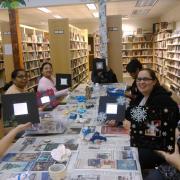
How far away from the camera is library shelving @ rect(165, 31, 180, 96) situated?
7398mm

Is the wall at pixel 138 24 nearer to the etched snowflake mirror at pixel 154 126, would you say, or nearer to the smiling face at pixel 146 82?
the smiling face at pixel 146 82

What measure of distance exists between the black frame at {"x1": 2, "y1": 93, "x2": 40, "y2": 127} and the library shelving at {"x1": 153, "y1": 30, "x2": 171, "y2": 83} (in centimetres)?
753

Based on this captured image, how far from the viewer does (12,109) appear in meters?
1.98

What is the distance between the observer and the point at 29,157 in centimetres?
163

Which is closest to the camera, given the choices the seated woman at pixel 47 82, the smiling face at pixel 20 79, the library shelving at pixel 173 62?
the smiling face at pixel 20 79

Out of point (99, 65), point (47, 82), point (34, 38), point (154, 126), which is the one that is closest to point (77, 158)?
point (154, 126)

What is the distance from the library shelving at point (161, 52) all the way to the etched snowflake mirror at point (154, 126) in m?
7.70

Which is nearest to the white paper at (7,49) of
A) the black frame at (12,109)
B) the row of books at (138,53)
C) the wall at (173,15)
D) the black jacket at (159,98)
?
the black frame at (12,109)

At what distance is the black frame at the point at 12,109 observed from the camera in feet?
6.42

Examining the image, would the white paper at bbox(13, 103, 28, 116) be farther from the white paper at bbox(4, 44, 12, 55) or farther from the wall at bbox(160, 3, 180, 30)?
the wall at bbox(160, 3, 180, 30)

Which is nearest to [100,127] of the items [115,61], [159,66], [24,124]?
[24,124]

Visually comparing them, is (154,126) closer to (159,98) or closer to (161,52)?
(159,98)

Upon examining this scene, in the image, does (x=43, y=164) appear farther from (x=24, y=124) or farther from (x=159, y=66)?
(x=159, y=66)

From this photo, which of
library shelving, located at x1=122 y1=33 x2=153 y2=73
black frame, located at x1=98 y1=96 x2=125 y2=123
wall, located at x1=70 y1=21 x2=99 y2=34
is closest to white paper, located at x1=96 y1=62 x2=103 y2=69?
black frame, located at x1=98 y1=96 x2=125 y2=123
